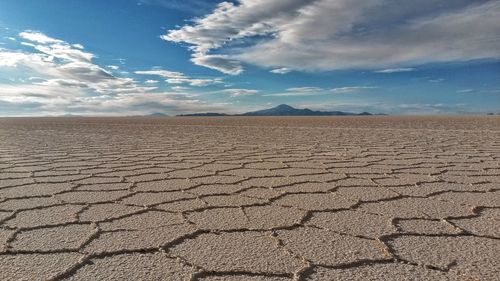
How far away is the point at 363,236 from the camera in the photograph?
4.88ft

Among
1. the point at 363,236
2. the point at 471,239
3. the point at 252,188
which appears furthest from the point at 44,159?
the point at 471,239

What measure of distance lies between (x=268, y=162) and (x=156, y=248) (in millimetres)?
2279

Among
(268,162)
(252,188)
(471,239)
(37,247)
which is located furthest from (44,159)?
(471,239)

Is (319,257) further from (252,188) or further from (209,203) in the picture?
(252,188)

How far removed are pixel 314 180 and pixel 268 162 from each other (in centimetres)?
99

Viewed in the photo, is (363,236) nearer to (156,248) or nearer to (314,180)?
(156,248)

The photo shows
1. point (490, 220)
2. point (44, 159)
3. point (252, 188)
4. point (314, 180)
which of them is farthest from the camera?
point (44, 159)

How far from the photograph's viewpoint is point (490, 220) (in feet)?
5.51

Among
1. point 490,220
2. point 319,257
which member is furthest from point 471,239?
point 319,257

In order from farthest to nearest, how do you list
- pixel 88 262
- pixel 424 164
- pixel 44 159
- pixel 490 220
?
pixel 44 159 < pixel 424 164 < pixel 490 220 < pixel 88 262

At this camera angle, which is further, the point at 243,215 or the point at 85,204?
the point at 85,204

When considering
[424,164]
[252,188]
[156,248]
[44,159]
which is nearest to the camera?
[156,248]

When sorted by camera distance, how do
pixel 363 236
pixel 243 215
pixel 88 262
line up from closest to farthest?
pixel 88 262 < pixel 363 236 < pixel 243 215

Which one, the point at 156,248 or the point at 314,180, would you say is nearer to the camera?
the point at 156,248
